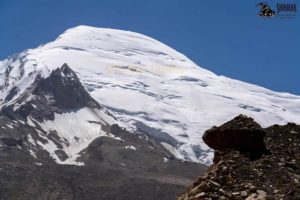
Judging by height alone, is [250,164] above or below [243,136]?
below

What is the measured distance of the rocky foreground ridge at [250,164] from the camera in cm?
1622

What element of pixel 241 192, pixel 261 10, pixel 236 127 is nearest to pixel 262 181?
pixel 241 192

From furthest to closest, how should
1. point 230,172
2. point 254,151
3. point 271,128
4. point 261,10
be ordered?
1. point 261,10
2. point 271,128
3. point 254,151
4. point 230,172

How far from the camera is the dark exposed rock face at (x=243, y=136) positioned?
18.0 metres

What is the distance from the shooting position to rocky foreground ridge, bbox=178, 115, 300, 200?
1622 cm

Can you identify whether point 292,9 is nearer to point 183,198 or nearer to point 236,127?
point 236,127

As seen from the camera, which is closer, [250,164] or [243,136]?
[250,164]

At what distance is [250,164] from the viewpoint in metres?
17.3

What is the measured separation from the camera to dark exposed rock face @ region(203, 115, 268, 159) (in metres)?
18.0

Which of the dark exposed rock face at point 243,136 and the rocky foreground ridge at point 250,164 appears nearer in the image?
the rocky foreground ridge at point 250,164

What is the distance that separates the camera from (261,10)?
2109 centimetres

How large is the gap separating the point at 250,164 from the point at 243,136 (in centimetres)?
96

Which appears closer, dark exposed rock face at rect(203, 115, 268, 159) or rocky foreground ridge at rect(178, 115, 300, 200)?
rocky foreground ridge at rect(178, 115, 300, 200)

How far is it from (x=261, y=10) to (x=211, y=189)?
667cm
